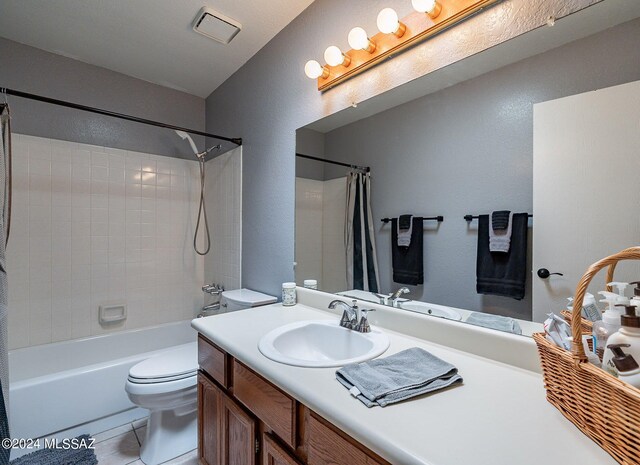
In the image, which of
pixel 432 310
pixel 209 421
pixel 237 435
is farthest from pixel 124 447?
pixel 432 310

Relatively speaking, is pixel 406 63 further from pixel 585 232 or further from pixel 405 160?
pixel 585 232

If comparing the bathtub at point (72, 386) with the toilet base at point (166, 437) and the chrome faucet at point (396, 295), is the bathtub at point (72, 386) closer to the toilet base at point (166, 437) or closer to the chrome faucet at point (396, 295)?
the toilet base at point (166, 437)

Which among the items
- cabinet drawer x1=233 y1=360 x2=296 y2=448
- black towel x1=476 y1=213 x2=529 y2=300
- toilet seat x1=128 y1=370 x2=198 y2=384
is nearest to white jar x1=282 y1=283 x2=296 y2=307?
cabinet drawer x1=233 y1=360 x2=296 y2=448

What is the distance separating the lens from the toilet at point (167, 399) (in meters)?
1.54

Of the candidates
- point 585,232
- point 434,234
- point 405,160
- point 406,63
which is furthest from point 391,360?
point 406,63

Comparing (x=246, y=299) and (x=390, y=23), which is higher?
(x=390, y=23)

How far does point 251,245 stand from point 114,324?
126cm

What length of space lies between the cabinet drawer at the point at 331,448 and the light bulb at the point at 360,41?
1.35m

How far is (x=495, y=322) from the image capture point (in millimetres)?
962

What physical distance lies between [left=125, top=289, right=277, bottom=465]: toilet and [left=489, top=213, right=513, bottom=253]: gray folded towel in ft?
3.93

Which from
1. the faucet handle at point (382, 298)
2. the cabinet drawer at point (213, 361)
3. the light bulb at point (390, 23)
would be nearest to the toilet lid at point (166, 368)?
the cabinet drawer at point (213, 361)

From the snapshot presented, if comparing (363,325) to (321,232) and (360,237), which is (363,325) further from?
(321,232)

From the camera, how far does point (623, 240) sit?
75 centimetres

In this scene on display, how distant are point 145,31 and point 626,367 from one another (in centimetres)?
251
